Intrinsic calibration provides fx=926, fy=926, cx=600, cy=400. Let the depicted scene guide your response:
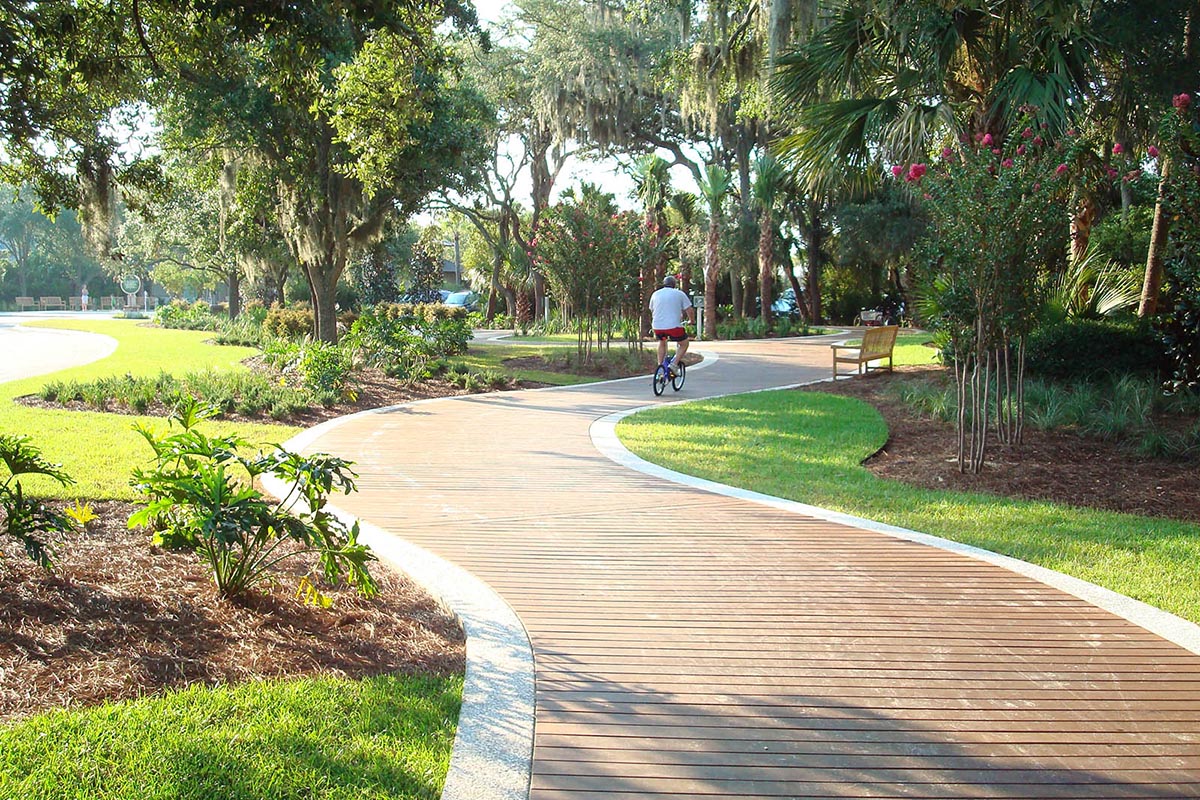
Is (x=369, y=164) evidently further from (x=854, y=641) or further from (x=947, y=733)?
(x=947, y=733)

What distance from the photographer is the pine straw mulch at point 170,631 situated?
373cm

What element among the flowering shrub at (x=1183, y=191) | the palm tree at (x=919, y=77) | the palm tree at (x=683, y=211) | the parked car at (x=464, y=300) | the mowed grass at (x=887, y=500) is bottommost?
the mowed grass at (x=887, y=500)

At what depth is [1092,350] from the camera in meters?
12.4

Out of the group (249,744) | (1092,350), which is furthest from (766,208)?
(249,744)

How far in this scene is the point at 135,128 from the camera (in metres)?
10.9

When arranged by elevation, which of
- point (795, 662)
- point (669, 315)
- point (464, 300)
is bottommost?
point (795, 662)

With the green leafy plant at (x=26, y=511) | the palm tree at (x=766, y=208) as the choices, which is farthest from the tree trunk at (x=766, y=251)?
the green leafy plant at (x=26, y=511)

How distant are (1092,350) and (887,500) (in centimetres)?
673

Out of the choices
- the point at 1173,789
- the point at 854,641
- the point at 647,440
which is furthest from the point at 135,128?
the point at 1173,789

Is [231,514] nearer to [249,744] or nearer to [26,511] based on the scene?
[26,511]

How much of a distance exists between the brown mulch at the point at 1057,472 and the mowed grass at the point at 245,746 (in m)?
6.03

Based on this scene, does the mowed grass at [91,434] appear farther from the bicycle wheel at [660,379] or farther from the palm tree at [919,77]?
the palm tree at [919,77]

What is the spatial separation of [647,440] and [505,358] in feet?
37.3

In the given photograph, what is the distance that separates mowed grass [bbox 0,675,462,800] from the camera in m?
2.90
